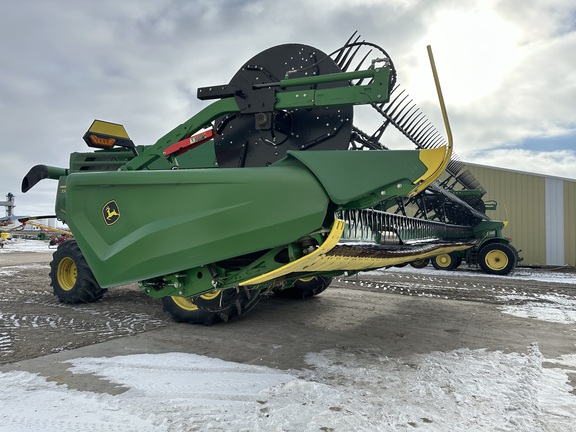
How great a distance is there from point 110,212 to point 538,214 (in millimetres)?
15901

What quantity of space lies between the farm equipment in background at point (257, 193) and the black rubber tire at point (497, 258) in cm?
795

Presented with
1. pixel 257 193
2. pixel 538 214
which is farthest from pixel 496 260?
pixel 257 193

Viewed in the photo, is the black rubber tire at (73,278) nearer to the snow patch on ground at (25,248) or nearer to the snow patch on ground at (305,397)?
the snow patch on ground at (305,397)

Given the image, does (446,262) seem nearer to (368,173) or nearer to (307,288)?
(307,288)

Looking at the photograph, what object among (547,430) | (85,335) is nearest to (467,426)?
(547,430)

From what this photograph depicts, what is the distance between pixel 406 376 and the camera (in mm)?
3029

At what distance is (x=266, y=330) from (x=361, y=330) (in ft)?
3.22

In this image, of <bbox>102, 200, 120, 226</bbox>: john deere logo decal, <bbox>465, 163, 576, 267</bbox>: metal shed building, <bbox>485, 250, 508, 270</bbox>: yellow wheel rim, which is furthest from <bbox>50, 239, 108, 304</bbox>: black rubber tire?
<bbox>465, 163, 576, 267</bbox>: metal shed building

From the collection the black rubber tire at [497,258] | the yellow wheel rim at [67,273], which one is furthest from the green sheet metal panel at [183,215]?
the black rubber tire at [497,258]

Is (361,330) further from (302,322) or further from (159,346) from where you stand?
(159,346)

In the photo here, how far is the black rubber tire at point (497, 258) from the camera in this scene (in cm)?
1138

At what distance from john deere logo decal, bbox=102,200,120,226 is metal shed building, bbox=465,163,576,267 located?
47.6 ft

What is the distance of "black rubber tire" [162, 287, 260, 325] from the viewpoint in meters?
4.01

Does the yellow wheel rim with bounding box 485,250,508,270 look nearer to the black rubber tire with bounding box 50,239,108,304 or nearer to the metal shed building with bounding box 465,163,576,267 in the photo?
the metal shed building with bounding box 465,163,576,267
